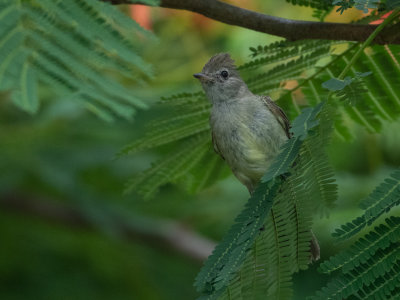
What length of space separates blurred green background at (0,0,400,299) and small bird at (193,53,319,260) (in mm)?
1467

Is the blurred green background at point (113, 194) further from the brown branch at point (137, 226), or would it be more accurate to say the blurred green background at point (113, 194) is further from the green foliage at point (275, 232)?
the green foliage at point (275, 232)

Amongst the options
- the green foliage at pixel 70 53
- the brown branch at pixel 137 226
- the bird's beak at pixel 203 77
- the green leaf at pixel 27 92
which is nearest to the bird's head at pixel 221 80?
the bird's beak at pixel 203 77

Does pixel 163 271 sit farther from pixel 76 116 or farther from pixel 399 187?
pixel 399 187

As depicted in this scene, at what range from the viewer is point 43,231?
712cm

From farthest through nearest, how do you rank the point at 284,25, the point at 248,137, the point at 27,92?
the point at 248,137, the point at 284,25, the point at 27,92

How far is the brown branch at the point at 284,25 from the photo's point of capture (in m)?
2.85

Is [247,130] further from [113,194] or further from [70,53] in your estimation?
[113,194]

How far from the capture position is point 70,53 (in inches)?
103

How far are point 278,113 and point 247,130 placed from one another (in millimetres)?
205

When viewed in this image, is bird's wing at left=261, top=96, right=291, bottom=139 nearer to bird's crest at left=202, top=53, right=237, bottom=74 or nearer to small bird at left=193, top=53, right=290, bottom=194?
small bird at left=193, top=53, right=290, bottom=194

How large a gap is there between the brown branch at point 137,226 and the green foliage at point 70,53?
138 inches

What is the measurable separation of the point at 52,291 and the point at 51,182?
6.14 feet

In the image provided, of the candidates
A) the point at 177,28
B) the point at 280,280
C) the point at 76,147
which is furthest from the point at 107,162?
the point at 280,280

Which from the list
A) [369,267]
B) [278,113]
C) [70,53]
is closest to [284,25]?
[278,113]
